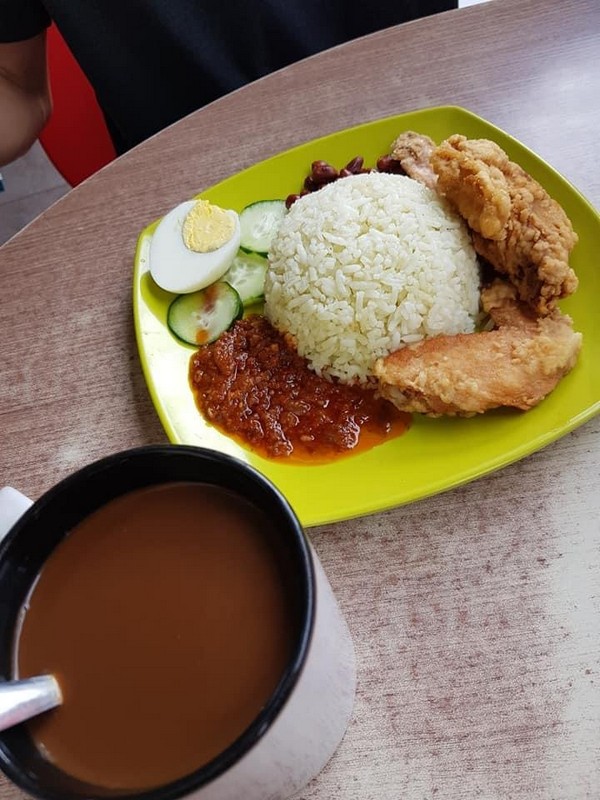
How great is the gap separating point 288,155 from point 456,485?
0.85 metres

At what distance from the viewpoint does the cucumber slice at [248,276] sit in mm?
1554

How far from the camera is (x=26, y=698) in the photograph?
2.35 ft

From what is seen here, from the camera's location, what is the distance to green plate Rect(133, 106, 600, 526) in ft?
3.76

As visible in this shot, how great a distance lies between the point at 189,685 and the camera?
72 centimetres

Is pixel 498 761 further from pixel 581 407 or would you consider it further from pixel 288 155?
pixel 288 155

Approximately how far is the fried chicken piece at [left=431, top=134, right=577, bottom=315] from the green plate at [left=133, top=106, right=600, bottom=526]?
0.19 ft

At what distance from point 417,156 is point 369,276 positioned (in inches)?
12.6

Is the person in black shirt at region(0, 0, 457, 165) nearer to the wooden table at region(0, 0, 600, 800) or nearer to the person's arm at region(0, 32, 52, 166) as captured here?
the person's arm at region(0, 32, 52, 166)

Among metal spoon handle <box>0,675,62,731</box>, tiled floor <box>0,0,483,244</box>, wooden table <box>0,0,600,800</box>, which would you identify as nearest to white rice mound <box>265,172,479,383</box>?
wooden table <box>0,0,600,800</box>

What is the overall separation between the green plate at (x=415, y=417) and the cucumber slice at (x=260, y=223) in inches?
1.1

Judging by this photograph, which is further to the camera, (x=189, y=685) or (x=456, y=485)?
(x=456, y=485)

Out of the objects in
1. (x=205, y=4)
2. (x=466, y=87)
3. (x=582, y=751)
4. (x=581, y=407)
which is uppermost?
(x=205, y=4)

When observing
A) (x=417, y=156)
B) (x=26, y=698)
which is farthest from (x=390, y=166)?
(x=26, y=698)

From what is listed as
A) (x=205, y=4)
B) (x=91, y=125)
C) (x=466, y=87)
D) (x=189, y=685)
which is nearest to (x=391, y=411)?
(x=189, y=685)
